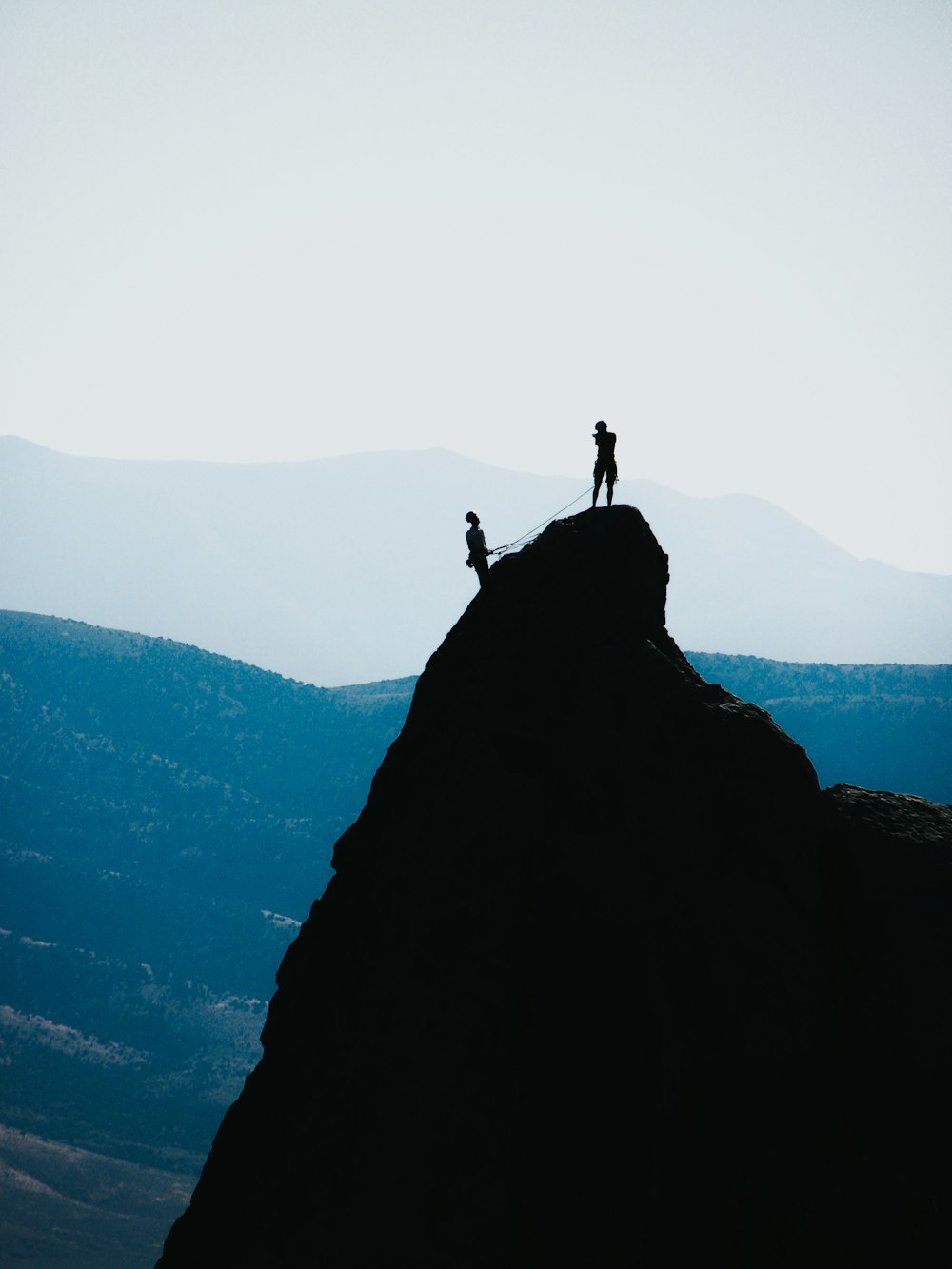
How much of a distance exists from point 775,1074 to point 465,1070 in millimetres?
3813

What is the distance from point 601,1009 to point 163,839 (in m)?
110

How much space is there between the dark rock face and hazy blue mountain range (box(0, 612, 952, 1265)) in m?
68.5

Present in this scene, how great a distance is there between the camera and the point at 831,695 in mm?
105562

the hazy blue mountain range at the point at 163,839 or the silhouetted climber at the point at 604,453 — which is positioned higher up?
the silhouetted climber at the point at 604,453

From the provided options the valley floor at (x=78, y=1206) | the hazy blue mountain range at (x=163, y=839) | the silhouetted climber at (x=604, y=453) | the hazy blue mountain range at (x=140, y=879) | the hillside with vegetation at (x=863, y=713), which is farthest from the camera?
the hillside with vegetation at (x=863, y=713)

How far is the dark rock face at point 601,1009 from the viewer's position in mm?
11297

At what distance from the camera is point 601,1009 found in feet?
40.8

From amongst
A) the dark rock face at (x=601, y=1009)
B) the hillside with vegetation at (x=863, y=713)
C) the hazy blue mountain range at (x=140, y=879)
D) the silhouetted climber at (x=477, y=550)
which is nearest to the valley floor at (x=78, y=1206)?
the hazy blue mountain range at (x=140, y=879)

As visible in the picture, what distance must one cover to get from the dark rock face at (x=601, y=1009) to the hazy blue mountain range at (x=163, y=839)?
68.5 metres

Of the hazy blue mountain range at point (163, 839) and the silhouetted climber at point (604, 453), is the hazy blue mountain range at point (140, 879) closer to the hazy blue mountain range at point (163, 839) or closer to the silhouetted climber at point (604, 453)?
the hazy blue mountain range at point (163, 839)

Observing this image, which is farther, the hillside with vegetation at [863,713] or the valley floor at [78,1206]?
the hillside with vegetation at [863,713]

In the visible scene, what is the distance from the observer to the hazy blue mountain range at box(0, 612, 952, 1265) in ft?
272

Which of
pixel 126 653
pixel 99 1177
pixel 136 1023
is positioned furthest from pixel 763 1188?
pixel 126 653

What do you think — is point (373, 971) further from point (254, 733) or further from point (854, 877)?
point (254, 733)
